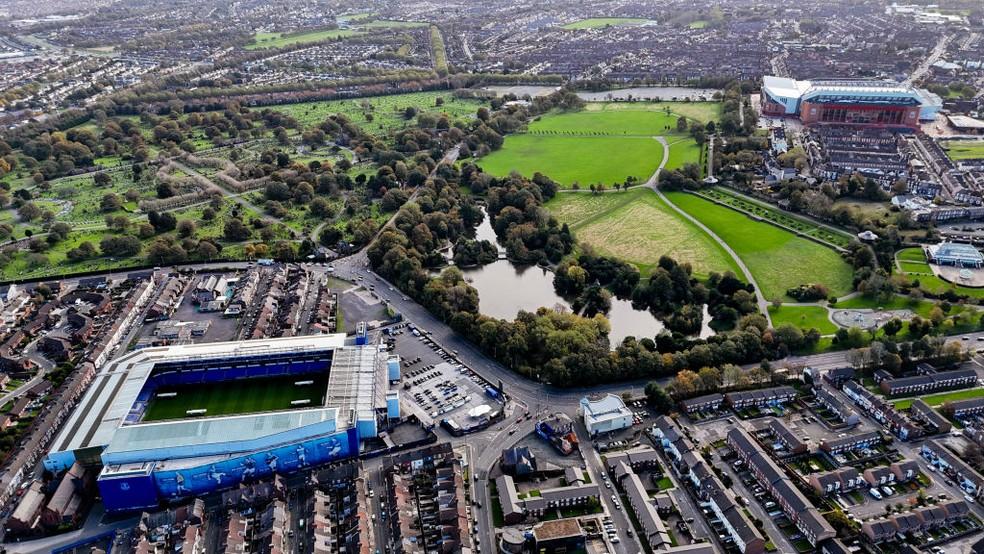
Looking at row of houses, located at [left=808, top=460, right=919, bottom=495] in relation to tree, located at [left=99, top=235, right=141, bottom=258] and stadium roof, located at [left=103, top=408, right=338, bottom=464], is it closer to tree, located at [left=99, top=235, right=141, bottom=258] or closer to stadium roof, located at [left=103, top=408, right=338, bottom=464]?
stadium roof, located at [left=103, top=408, right=338, bottom=464]

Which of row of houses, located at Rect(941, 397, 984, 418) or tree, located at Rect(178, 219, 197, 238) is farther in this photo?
tree, located at Rect(178, 219, 197, 238)

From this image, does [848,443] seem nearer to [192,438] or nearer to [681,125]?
[192,438]

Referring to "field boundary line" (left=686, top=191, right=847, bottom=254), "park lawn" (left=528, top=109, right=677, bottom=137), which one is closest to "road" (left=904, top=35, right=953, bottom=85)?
"park lawn" (left=528, top=109, right=677, bottom=137)

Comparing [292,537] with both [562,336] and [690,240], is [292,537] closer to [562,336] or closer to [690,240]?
[562,336]

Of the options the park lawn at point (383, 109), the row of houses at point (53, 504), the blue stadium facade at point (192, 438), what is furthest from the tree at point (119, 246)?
the park lawn at point (383, 109)

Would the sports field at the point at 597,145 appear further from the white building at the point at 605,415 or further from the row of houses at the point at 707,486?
the row of houses at the point at 707,486

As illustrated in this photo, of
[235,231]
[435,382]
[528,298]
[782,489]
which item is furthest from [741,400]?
[235,231]
